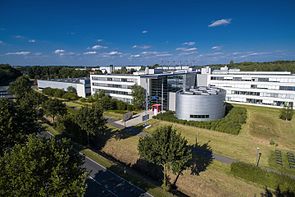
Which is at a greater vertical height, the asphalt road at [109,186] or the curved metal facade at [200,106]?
the curved metal facade at [200,106]

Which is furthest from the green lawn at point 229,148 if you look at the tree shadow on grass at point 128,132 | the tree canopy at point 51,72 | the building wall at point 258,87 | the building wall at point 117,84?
the tree canopy at point 51,72

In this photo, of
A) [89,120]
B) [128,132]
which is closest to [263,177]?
[128,132]

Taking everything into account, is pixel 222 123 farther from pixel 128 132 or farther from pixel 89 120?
pixel 89 120

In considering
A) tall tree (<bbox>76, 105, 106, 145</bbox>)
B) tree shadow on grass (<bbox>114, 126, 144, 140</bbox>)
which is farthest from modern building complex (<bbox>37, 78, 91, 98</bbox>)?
tall tree (<bbox>76, 105, 106, 145</bbox>)

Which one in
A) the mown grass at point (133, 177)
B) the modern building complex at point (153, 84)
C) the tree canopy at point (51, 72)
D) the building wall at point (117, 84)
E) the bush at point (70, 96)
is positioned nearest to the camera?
the mown grass at point (133, 177)

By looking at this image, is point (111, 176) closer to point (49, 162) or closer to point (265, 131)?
point (49, 162)

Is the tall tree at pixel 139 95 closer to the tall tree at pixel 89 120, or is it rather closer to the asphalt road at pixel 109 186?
the tall tree at pixel 89 120
